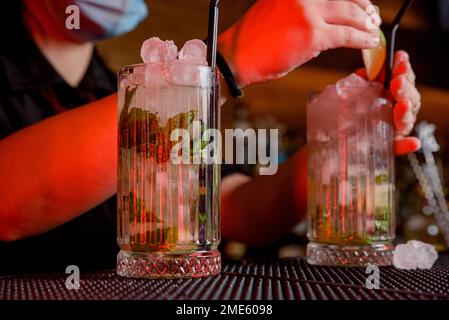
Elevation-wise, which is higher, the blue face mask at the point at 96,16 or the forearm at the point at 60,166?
the blue face mask at the point at 96,16

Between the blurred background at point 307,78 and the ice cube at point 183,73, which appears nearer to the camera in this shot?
the ice cube at point 183,73

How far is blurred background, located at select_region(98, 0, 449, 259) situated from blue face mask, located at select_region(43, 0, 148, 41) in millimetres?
840

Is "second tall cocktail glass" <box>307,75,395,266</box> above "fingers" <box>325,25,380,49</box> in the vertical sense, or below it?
below

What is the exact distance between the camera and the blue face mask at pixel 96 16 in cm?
147

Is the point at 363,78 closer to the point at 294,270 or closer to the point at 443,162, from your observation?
the point at 294,270

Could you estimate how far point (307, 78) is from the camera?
3.63 metres

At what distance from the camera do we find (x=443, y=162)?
4297 millimetres

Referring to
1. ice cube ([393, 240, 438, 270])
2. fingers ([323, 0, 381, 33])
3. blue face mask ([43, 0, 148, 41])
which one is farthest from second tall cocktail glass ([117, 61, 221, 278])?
blue face mask ([43, 0, 148, 41])

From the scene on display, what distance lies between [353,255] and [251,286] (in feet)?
1.17

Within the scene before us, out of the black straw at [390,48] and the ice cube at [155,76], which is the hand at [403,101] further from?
the ice cube at [155,76]

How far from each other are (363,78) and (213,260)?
52 centimetres

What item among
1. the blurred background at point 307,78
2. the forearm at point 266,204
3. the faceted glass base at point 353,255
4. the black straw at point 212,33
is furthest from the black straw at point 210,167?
the blurred background at point 307,78

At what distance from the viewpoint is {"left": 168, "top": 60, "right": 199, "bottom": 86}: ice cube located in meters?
0.81

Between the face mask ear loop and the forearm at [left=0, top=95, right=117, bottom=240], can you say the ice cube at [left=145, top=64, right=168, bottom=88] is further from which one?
the face mask ear loop
